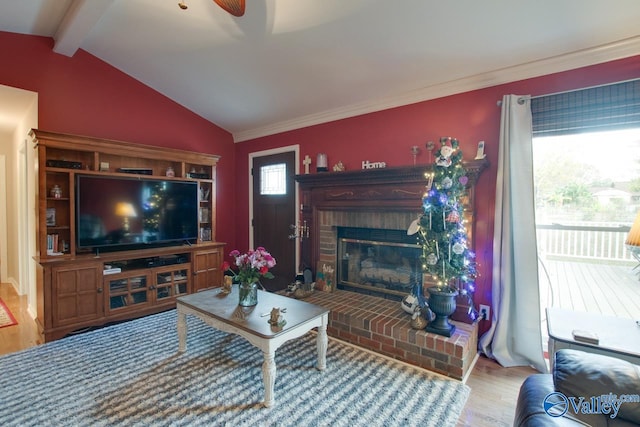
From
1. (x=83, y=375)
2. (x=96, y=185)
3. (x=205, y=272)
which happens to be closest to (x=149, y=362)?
(x=83, y=375)

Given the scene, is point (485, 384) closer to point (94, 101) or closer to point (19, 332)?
point (19, 332)

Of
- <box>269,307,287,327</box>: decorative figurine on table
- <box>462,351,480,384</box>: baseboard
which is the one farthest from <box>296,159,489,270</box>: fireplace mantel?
<box>269,307,287,327</box>: decorative figurine on table

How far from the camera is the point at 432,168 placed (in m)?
2.68

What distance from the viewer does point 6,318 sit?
3578 mm

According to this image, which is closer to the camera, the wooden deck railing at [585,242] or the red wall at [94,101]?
the wooden deck railing at [585,242]

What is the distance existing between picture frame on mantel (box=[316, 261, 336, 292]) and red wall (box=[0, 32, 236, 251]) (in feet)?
8.47

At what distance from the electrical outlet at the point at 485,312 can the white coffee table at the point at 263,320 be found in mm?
1457

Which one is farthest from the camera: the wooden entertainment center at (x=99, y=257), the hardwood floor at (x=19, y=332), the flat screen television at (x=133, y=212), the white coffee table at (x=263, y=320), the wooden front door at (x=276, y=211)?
the wooden front door at (x=276, y=211)

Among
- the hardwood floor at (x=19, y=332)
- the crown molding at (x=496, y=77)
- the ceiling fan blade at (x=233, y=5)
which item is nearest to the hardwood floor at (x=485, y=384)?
the hardwood floor at (x=19, y=332)

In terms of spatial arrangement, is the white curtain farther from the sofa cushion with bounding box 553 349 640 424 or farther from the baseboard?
the sofa cushion with bounding box 553 349 640 424

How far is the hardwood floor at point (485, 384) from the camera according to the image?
196 cm

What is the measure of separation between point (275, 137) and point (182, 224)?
178 cm

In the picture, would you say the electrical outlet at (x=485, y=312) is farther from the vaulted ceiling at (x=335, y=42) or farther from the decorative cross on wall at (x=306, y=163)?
the decorative cross on wall at (x=306, y=163)

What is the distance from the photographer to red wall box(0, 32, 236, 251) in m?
3.13
